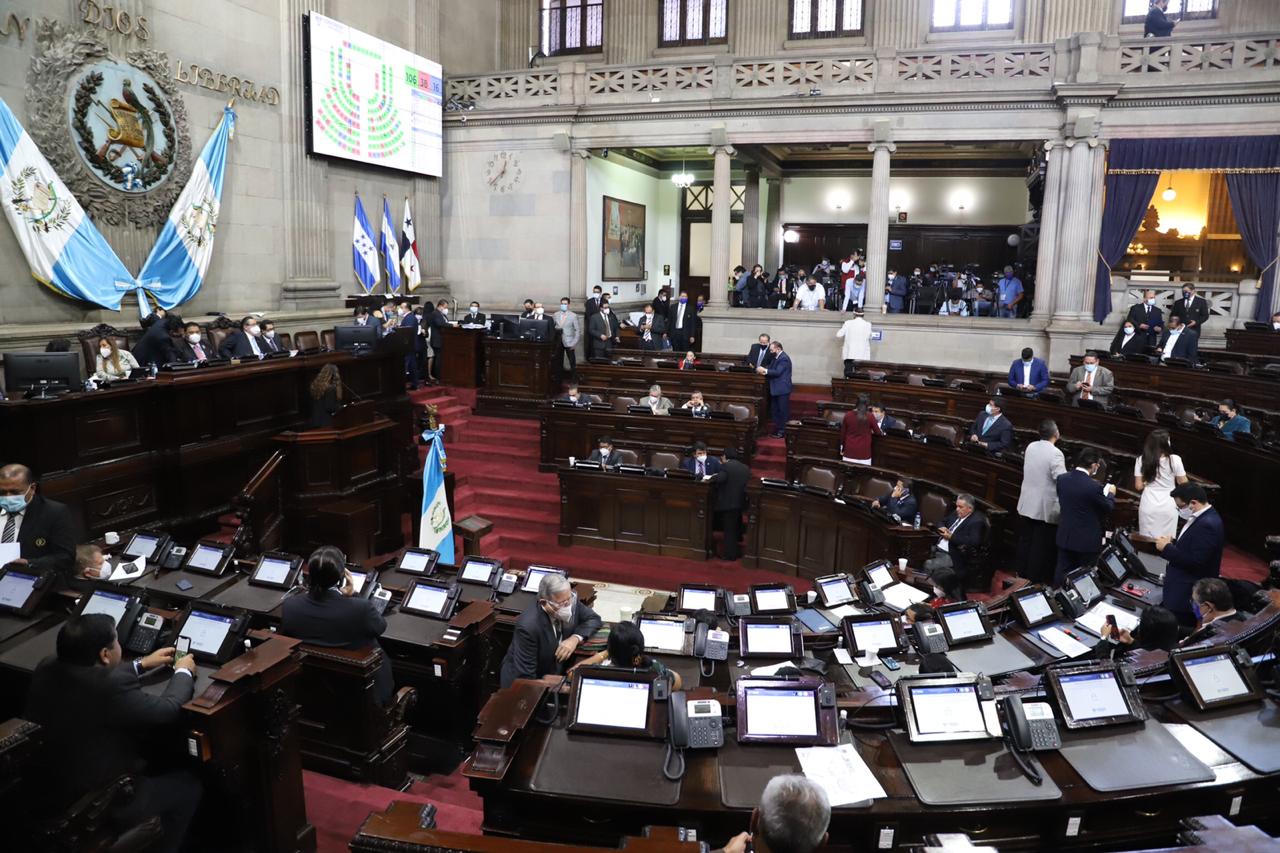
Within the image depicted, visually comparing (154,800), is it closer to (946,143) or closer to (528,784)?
(528,784)

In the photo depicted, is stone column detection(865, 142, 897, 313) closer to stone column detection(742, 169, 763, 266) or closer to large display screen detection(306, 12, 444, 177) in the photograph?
stone column detection(742, 169, 763, 266)

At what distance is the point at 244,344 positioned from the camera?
1089 centimetres

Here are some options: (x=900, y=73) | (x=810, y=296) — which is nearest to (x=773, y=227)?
(x=810, y=296)

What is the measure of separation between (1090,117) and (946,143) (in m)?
2.36

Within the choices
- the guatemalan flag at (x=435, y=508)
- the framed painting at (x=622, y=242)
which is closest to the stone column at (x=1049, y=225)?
the framed painting at (x=622, y=242)

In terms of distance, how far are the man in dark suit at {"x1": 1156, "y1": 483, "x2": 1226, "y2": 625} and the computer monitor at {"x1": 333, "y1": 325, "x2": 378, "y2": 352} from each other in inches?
A: 393

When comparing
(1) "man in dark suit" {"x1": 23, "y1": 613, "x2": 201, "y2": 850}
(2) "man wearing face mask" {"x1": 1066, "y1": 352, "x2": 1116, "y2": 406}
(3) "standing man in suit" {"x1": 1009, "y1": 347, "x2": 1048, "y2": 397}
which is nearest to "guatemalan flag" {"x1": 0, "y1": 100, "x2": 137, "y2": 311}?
(1) "man in dark suit" {"x1": 23, "y1": 613, "x2": 201, "y2": 850}

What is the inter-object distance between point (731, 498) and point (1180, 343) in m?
8.13

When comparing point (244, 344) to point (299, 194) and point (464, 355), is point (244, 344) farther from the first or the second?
point (299, 194)

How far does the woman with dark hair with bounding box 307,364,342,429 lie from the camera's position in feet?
31.8

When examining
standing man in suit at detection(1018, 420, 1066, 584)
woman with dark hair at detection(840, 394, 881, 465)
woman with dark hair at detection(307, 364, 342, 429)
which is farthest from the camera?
woman with dark hair at detection(840, 394, 881, 465)

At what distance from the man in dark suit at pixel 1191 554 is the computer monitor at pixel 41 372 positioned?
9339 millimetres

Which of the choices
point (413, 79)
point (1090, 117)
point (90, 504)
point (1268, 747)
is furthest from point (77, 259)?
point (1090, 117)

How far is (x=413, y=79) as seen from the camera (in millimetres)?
17234
